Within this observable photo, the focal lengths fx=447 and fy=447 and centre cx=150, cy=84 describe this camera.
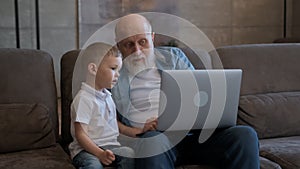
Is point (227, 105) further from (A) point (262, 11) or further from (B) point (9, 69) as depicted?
(A) point (262, 11)

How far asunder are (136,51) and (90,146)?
567mm

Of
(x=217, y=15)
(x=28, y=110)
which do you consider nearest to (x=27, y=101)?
(x=28, y=110)

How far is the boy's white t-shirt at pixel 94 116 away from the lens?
1923 millimetres

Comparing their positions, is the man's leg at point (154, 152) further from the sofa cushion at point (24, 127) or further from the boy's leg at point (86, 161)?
the sofa cushion at point (24, 127)

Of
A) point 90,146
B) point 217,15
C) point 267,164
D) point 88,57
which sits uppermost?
point 217,15

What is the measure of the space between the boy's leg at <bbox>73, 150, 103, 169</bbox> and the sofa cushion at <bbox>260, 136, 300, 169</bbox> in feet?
2.61

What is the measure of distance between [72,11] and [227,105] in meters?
2.89

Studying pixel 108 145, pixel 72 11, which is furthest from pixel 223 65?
pixel 72 11

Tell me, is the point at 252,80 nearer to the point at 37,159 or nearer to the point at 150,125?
the point at 150,125

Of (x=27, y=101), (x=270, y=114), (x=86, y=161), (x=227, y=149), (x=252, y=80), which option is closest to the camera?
(x=86, y=161)

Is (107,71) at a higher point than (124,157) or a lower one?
higher

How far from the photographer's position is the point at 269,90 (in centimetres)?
250

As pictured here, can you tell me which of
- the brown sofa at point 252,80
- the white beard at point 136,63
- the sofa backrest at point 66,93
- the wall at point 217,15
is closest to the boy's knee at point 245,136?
the brown sofa at point 252,80

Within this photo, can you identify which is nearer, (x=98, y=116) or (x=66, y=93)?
(x=98, y=116)
